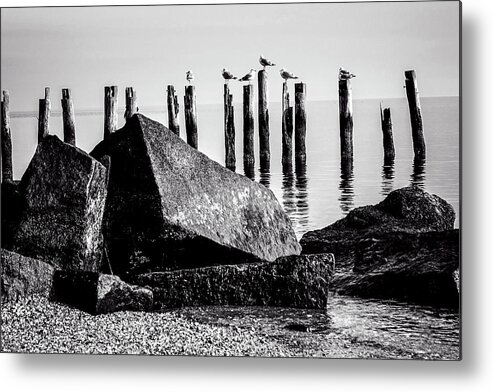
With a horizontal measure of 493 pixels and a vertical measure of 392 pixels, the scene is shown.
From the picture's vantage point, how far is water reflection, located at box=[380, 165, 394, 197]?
558 centimetres

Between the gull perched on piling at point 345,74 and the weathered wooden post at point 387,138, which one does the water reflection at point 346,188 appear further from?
the gull perched on piling at point 345,74

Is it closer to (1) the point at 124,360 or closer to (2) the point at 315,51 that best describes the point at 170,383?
(1) the point at 124,360

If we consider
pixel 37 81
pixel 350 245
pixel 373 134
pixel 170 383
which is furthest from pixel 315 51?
pixel 170 383

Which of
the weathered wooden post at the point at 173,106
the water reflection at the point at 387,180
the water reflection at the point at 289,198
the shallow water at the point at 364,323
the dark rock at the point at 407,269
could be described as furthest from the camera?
the water reflection at the point at 289,198

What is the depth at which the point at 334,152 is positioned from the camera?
18.8 feet

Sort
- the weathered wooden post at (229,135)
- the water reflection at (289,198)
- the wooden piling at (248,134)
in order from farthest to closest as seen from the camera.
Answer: the wooden piling at (248,134) < the weathered wooden post at (229,135) < the water reflection at (289,198)

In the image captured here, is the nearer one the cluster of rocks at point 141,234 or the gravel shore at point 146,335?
the gravel shore at point 146,335

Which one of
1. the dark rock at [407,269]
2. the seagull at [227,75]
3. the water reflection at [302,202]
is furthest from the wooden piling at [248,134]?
the dark rock at [407,269]

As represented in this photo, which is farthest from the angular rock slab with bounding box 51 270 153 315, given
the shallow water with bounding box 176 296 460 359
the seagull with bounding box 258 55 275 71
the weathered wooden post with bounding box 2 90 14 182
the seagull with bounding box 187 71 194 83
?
the seagull with bounding box 258 55 275 71

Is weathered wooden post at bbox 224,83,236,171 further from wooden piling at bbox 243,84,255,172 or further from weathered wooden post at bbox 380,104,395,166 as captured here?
weathered wooden post at bbox 380,104,395,166

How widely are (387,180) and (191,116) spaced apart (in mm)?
1117

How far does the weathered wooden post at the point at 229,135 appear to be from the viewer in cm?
593

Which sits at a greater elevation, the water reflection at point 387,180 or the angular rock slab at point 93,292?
the water reflection at point 387,180

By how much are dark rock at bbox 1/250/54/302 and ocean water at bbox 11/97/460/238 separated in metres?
0.48
